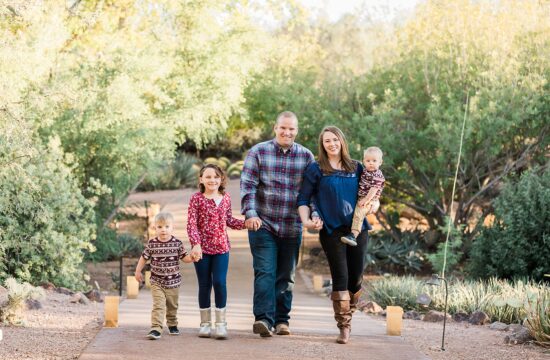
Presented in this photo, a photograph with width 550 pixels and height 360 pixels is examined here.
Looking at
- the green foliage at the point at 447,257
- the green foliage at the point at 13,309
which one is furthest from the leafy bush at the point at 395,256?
the green foliage at the point at 13,309

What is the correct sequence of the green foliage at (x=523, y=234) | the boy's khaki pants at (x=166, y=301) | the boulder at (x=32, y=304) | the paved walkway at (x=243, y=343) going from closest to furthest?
1. the paved walkway at (x=243, y=343)
2. the boy's khaki pants at (x=166, y=301)
3. the boulder at (x=32, y=304)
4. the green foliage at (x=523, y=234)

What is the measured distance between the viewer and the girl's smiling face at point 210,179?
780 cm

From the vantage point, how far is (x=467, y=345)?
28.1 ft

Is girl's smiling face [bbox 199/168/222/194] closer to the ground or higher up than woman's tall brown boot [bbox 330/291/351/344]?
higher up

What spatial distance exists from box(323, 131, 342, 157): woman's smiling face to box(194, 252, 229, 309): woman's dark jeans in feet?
4.15

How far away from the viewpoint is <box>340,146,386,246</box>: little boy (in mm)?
7586

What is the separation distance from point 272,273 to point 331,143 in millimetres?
1215

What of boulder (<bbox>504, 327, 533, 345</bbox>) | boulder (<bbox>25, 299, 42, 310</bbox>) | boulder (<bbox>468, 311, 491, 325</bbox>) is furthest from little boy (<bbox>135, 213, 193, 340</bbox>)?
boulder (<bbox>468, 311, 491, 325</bbox>)

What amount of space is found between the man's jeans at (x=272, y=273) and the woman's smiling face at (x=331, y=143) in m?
0.84

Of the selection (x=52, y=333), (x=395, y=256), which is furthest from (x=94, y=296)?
(x=395, y=256)

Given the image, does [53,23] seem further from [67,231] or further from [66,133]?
[67,231]

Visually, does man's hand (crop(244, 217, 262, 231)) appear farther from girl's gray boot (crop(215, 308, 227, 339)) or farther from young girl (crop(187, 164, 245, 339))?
girl's gray boot (crop(215, 308, 227, 339))

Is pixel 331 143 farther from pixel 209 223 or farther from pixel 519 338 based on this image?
pixel 519 338

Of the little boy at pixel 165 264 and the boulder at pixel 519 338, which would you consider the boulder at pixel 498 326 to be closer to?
the boulder at pixel 519 338
